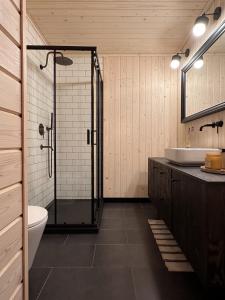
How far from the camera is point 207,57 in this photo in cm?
259

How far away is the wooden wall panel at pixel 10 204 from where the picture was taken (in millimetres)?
865

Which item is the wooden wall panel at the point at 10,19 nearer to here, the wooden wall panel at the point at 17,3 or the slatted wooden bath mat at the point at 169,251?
the wooden wall panel at the point at 17,3

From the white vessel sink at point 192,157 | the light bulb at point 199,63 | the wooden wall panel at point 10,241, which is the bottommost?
the wooden wall panel at point 10,241

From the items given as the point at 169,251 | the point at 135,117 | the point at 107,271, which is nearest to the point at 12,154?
the point at 107,271

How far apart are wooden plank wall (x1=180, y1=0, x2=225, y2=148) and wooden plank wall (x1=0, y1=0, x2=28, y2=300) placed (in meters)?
1.92

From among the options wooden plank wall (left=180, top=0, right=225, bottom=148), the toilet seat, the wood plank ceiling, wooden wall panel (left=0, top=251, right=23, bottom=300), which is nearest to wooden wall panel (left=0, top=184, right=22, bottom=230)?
wooden wall panel (left=0, top=251, right=23, bottom=300)

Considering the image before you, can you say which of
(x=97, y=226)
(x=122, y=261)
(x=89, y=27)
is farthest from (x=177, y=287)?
(x=89, y=27)

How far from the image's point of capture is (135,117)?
154 inches

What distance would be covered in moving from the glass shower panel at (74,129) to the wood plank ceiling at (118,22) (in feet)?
1.58

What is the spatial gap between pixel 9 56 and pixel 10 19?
0.48 ft

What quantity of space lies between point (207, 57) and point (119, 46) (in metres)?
1.48

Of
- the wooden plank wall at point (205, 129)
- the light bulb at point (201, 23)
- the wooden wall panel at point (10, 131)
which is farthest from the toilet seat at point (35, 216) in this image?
the light bulb at point (201, 23)

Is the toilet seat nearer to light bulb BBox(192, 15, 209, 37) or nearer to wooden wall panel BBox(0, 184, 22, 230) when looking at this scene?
wooden wall panel BBox(0, 184, 22, 230)

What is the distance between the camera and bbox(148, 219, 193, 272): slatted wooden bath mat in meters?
1.90
